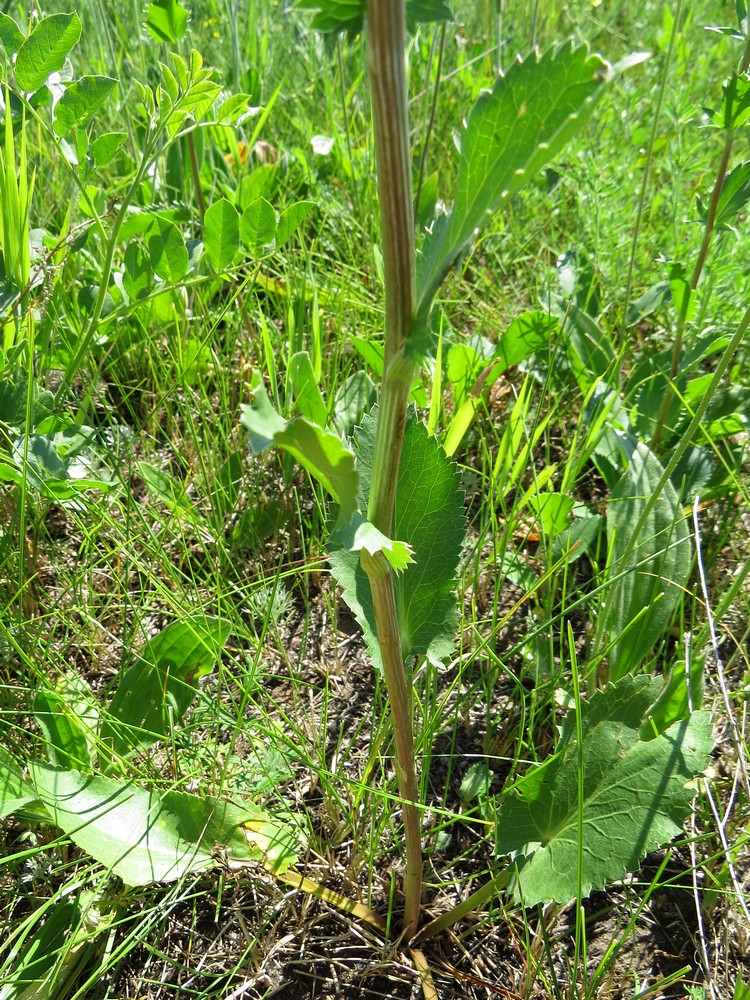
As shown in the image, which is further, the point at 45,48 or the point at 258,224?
the point at 258,224

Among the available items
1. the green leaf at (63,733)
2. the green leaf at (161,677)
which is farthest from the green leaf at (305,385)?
the green leaf at (63,733)

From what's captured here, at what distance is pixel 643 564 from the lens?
125 cm

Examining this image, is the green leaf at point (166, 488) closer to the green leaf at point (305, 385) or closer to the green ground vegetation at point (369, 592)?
the green ground vegetation at point (369, 592)

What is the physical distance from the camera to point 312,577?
151 cm

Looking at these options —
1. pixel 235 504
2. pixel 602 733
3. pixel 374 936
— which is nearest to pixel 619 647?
pixel 602 733

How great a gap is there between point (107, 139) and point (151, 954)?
1208mm

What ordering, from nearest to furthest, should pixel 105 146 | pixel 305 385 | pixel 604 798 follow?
1. pixel 305 385
2. pixel 604 798
3. pixel 105 146

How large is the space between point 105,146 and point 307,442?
96 centimetres

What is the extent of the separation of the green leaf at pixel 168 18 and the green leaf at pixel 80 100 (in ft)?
1.29

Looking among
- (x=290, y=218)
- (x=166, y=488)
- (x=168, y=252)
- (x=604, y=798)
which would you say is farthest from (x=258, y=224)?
(x=604, y=798)

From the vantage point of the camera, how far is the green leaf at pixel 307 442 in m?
0.56

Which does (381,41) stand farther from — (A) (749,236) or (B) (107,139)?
(A) (749,236)

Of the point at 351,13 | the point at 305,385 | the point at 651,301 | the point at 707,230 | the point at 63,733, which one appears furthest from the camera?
the point at 651,301

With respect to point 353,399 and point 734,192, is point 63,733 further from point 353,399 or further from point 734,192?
point 734,192
